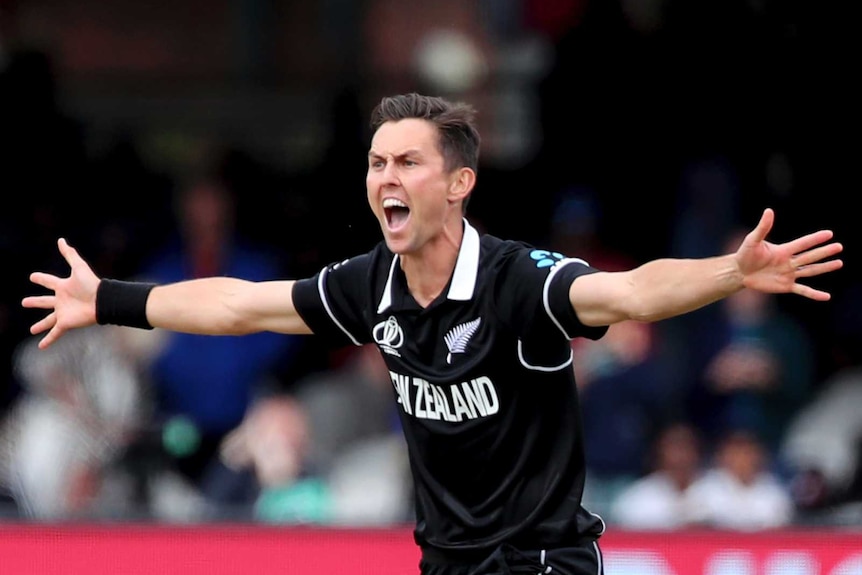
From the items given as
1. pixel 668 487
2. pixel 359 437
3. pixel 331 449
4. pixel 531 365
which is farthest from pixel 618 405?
pixel 531 365

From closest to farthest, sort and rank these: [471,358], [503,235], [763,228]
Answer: [763,228]
[471,358]
[503,235]

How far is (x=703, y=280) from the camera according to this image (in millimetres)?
4688

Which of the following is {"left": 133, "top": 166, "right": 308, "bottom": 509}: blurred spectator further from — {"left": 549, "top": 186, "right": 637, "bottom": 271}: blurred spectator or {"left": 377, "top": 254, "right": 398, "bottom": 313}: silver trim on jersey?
{"left": 377, "top": 254, "right": 398, "bottom": 313}: silver trim on jersey

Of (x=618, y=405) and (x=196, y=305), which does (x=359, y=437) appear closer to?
(x=618, y=405)

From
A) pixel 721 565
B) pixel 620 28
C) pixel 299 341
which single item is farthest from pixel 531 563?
pixel 620 28

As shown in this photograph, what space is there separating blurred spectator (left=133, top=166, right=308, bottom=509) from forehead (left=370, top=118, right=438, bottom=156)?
4047mm

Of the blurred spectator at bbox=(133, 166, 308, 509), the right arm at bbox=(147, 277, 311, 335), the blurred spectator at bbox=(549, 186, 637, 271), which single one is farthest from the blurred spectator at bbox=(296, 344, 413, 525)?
the right arm at bbox=(147, 277, 311, 335)

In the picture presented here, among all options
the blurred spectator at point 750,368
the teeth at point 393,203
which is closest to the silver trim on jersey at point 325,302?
the teeth at point 393,203

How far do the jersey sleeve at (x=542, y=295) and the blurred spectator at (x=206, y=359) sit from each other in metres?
4.13

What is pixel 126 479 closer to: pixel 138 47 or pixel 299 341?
pixel 299 341

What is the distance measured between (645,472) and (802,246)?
4227 millimetres

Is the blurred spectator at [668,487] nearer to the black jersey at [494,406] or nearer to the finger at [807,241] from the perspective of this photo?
the black jersey at [494,406]

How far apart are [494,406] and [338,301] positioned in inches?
27.0

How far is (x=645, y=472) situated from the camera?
8.78m
